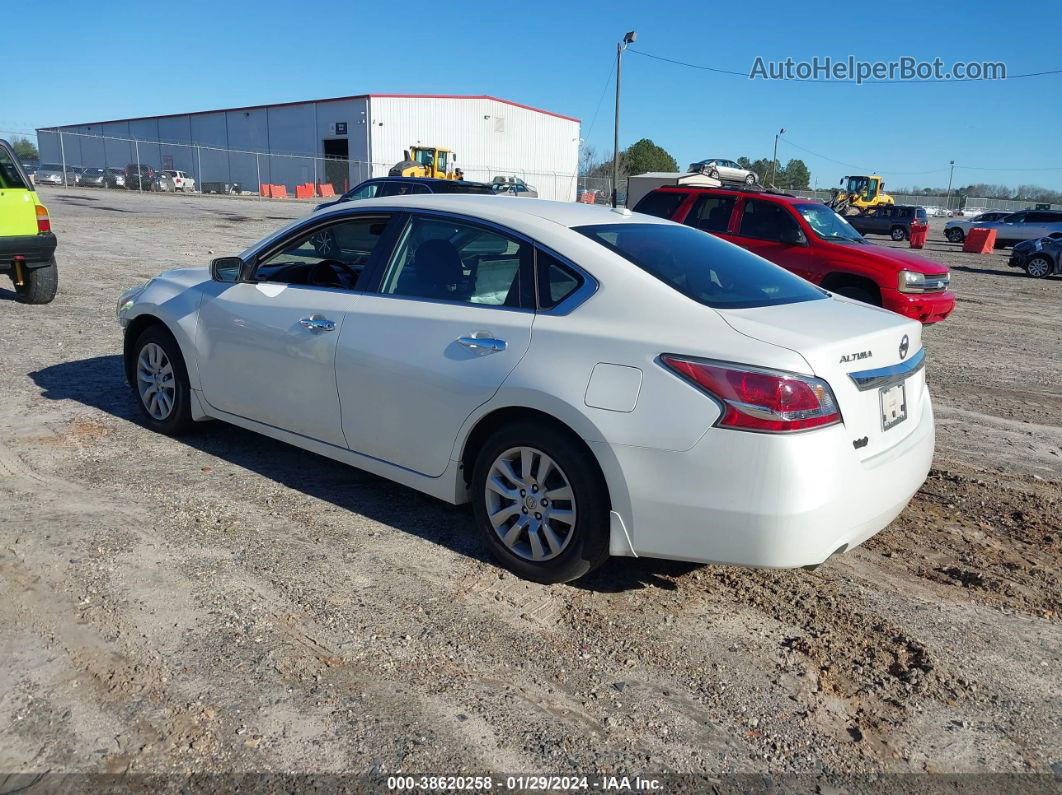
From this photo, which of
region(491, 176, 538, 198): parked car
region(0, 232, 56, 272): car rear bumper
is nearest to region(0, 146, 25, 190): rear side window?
region(0, 232, 56, 272): car rear bumper

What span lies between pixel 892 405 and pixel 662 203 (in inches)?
370

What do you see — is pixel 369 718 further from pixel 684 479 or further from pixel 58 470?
pixel 58 470

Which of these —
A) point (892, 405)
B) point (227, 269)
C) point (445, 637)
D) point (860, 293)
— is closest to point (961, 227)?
point (860, 293)

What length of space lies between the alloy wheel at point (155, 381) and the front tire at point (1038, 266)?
22.8 m

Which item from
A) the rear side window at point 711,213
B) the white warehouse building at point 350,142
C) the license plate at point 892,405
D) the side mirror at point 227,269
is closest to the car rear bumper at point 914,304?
the rear side window at point 711,213

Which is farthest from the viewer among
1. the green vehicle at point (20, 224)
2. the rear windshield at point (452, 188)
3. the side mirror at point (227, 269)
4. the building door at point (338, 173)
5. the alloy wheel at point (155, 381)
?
the building door at point (338, 173)

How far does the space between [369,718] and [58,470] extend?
3142mm

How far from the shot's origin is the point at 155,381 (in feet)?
18.4

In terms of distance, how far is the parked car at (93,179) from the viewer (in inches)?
1985

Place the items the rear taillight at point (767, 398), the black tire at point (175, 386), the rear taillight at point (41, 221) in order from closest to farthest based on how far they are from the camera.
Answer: the rear taillight at point (767, 398), the black tire at point (175, 386), the rear taillight at point (41, 221)

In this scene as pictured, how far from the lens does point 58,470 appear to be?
498cm

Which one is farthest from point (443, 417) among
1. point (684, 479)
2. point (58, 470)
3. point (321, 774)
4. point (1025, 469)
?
point (1025, 469)

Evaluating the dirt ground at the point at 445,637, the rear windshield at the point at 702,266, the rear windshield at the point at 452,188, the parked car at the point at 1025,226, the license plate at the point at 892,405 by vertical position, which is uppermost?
the rear windshield at the point at 452,188

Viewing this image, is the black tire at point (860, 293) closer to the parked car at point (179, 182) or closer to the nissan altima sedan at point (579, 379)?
the nissan altima sedan at point (579, 379)
